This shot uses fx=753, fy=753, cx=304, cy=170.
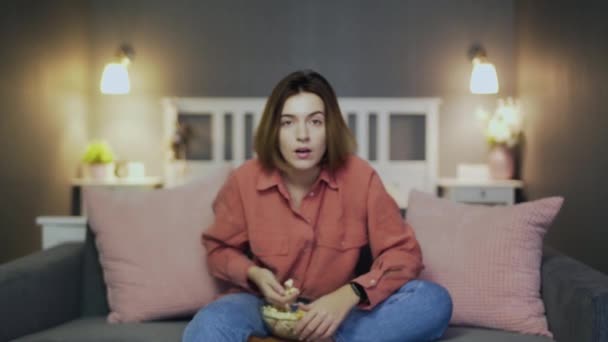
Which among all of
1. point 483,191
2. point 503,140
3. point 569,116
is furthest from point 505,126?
point 569,116

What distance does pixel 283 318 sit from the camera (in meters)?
1.62

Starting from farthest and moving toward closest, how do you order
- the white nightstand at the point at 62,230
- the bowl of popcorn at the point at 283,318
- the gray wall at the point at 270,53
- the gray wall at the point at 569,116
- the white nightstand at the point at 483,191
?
the gray wall at the point at 270,53, the white nightstand at the point at 483,191, the gray wall at the point at 569,116, the white nightstand at the point at 62,230, the bowl of popcorn at the point at 283,318

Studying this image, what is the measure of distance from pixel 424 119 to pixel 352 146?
248 centimetres

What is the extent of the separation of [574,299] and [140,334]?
→ 986mm

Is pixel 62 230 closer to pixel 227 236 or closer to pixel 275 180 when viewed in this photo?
pixel 227 236

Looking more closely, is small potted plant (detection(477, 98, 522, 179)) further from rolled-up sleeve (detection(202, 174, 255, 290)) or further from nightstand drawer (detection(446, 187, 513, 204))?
rolled-up sleeve (detection(202, 174, 255, 290))

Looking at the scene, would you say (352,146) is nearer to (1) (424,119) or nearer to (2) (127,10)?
(1) (424,119)

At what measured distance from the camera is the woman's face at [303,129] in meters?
1.81

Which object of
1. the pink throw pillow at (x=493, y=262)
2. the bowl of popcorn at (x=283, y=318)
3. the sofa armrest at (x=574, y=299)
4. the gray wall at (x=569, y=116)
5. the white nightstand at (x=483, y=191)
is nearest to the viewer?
the sofa armrest at (x=574, y=299)

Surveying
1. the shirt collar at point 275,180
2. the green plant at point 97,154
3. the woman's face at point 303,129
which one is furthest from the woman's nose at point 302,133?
the green plant at point 97,154

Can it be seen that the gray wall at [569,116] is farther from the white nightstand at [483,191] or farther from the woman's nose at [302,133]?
the woman's nose at [302,133]

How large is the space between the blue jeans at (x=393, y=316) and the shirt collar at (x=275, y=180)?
291 mm

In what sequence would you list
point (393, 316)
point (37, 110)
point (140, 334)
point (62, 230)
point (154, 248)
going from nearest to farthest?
point (393, 316) < point (140, 334) < point (154, 248) < point (62, 230) < point (37, 110)

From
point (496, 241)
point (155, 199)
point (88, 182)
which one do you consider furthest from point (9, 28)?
point (496, 241)
